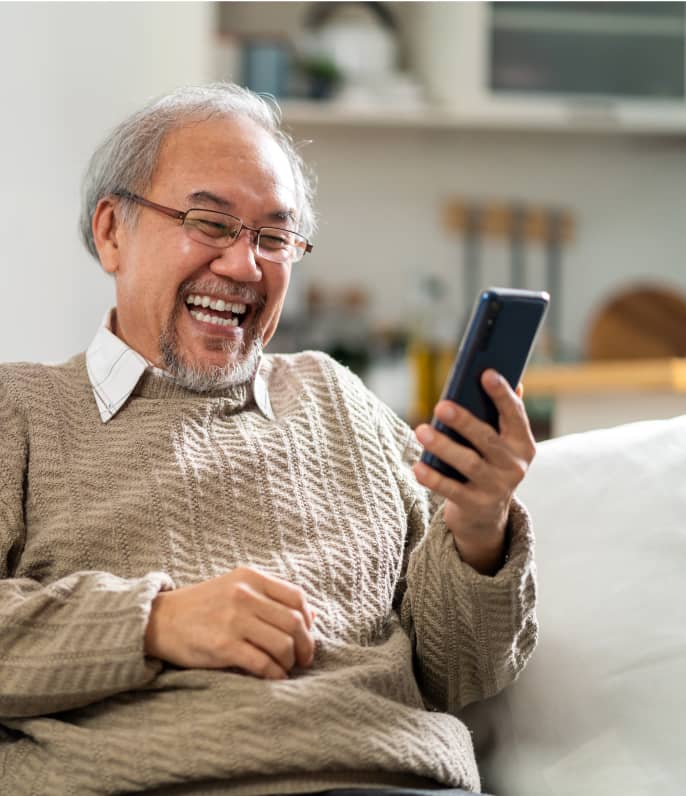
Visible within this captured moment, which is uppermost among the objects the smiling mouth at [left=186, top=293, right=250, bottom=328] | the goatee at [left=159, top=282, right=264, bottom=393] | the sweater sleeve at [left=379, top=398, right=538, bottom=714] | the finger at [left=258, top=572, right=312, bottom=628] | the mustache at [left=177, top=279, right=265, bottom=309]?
the mustache at [left=177, top=279, right=265, bottom=309]

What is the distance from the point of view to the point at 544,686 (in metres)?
1.20

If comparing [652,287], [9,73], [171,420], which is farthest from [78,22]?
[652,287]

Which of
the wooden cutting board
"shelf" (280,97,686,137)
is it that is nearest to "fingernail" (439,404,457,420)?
"shelf" (280,97,686,137)

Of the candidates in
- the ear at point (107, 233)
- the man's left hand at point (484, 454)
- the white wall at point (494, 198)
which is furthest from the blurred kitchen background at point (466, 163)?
the man's left hand at point (484, 454)

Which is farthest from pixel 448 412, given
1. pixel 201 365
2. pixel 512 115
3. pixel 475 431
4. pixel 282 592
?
pixel 512 115

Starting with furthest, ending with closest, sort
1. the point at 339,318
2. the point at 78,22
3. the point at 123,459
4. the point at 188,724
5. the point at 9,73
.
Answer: the point at 339,318 < the point at 78,22 < the point at 9,73 < the point at 123,459 < the point at 188,724

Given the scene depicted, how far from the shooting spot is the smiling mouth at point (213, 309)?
3.96 ft

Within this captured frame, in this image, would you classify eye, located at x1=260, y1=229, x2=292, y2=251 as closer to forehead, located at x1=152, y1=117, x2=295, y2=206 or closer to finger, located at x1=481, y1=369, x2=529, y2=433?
forehead, located at x1=152, y1=117, x2=295, y2=206

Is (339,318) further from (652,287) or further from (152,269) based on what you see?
(152,269)

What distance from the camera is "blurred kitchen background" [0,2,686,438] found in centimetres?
326

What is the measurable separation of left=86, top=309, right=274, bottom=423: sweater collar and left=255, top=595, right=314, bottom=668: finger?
11.8 inches

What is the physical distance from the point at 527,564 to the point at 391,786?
24 centimetres

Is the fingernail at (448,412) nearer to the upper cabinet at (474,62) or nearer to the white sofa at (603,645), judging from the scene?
the white sofa at (603,645)

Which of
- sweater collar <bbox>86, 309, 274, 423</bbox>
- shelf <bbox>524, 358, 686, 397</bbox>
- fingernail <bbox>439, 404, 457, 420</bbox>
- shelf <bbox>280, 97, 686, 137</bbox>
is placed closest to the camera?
fingernail <bbox>439, 404, 457, 420</bbox>
